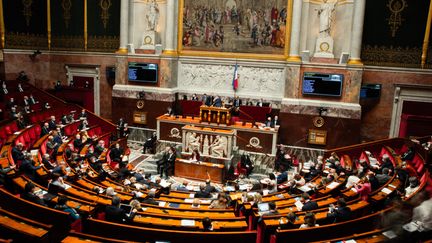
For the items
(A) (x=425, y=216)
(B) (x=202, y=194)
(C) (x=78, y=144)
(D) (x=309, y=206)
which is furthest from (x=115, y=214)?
(C) (x=78, y=144)

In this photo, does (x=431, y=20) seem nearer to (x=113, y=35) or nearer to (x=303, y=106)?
(x=303, y=106)

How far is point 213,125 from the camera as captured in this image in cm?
1852

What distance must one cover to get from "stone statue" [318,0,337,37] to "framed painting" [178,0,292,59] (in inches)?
68.4

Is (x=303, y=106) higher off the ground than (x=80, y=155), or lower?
higher

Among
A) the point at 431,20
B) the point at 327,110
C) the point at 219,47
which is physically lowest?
the point at 327,110

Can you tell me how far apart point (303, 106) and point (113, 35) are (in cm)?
1335

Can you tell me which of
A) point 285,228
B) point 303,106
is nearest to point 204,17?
point 303,106

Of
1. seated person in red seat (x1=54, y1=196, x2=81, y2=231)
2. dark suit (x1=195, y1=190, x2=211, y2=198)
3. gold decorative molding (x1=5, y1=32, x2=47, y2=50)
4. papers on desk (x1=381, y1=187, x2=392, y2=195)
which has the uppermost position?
gold decorative molding (x1=5, y1=32, x2=47, y2=50)

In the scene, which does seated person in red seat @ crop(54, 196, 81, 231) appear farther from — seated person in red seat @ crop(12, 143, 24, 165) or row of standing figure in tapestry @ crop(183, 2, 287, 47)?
row of standing figure in tapestry @ crop(183, 2, 287, 47)

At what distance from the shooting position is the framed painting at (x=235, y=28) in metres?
19.9

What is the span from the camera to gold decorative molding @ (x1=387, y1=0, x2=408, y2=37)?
715 inches

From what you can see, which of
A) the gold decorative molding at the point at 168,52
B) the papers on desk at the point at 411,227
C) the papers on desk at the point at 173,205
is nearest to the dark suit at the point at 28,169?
the papers on desk at the point at 173,205

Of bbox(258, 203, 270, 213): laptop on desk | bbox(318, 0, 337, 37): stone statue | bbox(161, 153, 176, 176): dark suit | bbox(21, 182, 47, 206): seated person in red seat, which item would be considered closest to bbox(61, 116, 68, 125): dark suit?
bbox(161, 153, 176, 176): dark suit

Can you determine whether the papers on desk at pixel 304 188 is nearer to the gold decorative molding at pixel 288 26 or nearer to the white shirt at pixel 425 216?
the white shirt at pixel 425 216
